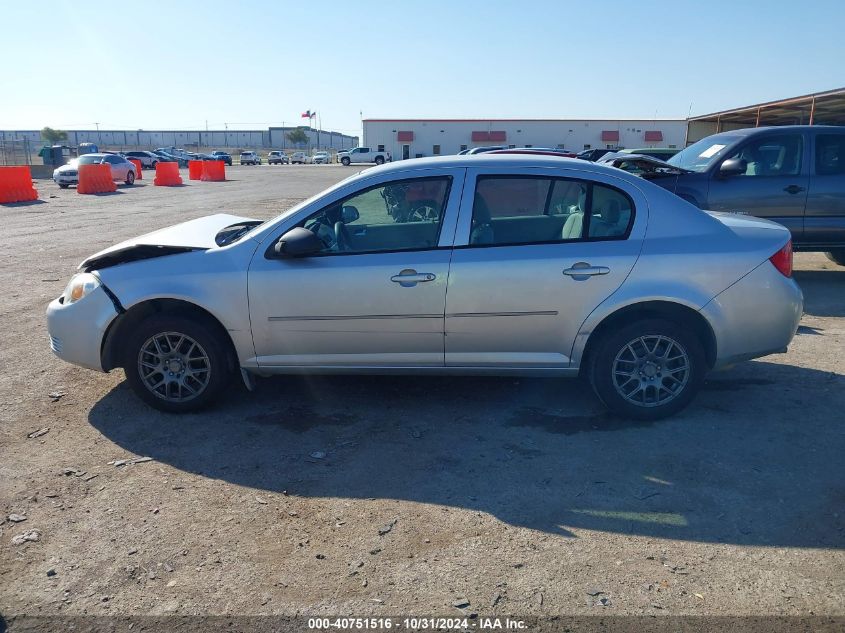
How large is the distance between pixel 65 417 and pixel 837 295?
843cm

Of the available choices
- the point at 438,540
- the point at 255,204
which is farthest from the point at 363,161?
the point at 438,540

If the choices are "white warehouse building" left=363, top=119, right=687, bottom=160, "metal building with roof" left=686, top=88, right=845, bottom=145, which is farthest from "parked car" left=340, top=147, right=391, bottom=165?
"metal building with roof" left=686, top=88, right=845, bottom=145

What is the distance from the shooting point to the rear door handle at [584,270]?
14.0 ft

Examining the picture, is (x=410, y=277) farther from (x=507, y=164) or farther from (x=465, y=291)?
(x=507, y=164)

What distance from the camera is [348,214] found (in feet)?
15.1

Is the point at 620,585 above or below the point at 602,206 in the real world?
below

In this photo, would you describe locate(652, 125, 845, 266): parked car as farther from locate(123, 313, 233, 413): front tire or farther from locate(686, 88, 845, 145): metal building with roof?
locate(686, 88, 845, 145): metal building with roof

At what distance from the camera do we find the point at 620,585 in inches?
114

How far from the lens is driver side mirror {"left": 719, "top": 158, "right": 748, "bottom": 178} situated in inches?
322

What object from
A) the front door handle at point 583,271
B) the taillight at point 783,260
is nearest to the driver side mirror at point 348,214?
the front door handle at point 583,271

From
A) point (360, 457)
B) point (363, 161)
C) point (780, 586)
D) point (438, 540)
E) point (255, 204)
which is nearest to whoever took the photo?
point (780, 586)

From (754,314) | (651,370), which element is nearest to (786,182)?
(754,314)

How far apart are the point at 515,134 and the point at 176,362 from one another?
220 feet

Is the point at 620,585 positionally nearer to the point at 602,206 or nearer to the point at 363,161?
the point at 602,206
